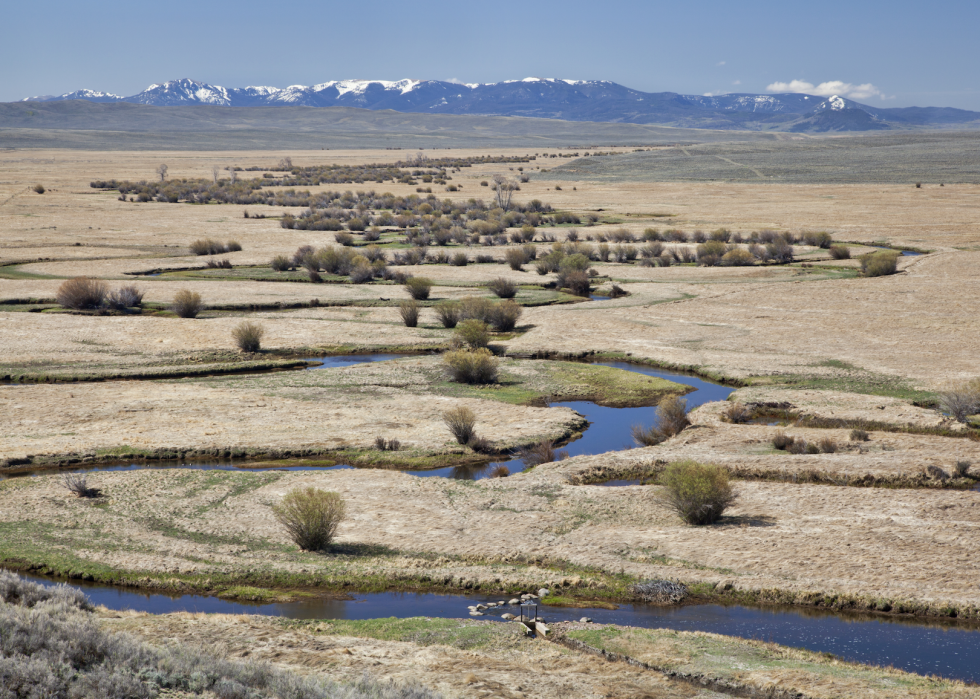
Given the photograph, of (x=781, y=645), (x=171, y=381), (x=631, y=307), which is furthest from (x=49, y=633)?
(x=631, y=307)

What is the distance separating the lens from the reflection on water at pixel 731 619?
13.9m

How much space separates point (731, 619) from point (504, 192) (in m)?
88.7

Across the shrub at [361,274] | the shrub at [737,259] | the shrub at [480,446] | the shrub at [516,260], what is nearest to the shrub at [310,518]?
the shrub at [480,446]

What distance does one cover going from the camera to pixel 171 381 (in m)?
30.5

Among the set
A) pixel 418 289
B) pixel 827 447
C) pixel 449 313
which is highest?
pixel 418 289

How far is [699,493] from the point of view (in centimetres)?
1873

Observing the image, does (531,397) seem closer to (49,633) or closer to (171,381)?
(171,381)

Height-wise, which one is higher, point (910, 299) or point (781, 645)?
point (910, 299)

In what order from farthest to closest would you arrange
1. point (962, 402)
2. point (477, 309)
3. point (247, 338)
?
point (477, 309)
point (247, 338)
point (962, 402)

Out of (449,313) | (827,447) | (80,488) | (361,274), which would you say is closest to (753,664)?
(827,447)

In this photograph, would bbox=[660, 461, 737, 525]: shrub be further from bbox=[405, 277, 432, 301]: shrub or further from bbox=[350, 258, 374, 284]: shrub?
bbox=[350, 258, 374, 284]: shrub

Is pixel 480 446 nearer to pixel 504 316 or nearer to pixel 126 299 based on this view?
pixel 504 316

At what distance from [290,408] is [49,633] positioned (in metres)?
18.0

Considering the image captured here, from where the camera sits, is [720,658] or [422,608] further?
[422,608]
